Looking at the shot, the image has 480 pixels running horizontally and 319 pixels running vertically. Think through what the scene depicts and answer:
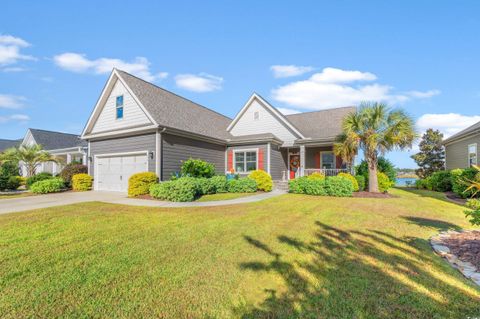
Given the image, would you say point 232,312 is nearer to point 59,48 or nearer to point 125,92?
point 125,92

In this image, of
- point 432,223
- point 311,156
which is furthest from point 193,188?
point 311,156

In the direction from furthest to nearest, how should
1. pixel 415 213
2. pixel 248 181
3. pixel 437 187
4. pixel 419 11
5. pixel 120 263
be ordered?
pixel 437 187 → pixel 248 181 → pixel 419 11 → pixel 415 213 → pixel 120 263

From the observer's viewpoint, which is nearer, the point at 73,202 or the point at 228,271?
the point at 228,271

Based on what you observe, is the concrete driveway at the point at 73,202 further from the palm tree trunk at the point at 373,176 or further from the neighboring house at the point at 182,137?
the palm tree trunk at the point at 373,176

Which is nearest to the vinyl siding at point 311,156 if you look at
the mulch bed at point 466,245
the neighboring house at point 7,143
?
the mulch bed at point 466,245

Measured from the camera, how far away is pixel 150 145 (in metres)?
12.8

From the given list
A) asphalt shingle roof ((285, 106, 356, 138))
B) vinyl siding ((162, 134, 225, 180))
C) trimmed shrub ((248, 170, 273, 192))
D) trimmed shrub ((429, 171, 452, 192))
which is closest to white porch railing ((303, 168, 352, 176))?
asphalt shingle roof ((285, 106, 356, 138))

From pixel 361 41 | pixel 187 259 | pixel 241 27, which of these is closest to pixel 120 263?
pixel 187 259

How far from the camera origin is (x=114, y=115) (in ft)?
48.8

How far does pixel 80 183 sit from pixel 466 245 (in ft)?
61.0

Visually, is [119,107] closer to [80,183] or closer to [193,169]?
[80,183]

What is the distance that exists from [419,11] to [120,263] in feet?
48.9

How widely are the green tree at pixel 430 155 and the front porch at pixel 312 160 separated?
16549 millimetres

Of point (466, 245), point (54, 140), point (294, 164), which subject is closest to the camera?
point (466, 245)
